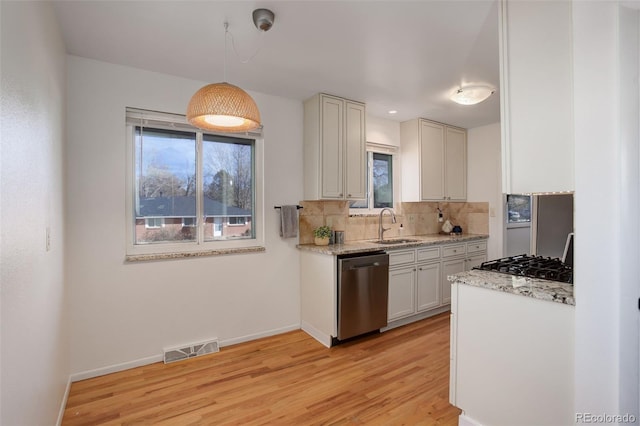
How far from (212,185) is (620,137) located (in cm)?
289

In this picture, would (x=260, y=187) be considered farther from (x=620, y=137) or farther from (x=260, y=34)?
(x=620, y=137)

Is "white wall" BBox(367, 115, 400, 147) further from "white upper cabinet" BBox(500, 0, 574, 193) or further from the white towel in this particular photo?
"white upper cabinet" BBox(500, 0, 574, 193)

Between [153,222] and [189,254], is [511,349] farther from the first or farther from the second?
[153,222]

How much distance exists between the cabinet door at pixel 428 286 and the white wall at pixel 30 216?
3.28m

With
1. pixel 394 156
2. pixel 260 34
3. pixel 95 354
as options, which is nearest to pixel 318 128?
pixel 260 34

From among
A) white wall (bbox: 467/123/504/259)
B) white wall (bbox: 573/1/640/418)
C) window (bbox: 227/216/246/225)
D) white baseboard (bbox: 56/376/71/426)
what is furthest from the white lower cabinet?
white baseboard (bbox: 56/376/71/426)

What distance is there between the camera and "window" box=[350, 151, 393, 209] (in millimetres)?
4096

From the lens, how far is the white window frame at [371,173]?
4.02 m

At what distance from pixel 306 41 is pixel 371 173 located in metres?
2.20

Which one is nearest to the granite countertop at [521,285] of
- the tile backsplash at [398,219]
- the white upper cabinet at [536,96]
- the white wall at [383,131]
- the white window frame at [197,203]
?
the white upper cabinet at [536,96]

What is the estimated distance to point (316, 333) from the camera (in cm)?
318

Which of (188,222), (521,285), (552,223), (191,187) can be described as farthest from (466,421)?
(191,187)

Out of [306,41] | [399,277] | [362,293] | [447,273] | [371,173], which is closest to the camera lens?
[306,41]

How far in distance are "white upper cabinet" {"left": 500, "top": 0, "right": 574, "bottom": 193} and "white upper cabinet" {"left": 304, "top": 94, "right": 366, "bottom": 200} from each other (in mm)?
1841
